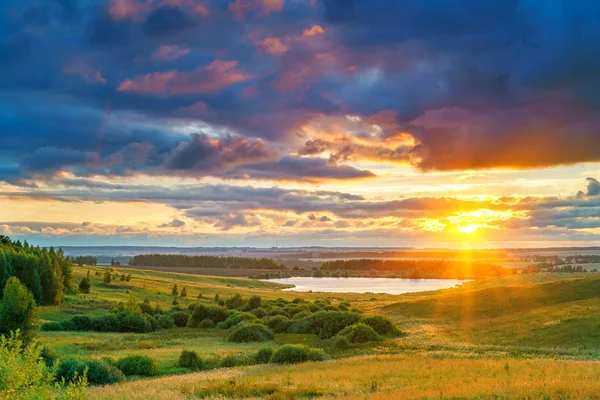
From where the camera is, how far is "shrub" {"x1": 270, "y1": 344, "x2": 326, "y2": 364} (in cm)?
3600

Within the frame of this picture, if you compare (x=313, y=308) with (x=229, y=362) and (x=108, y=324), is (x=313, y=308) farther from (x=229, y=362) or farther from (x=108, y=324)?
(x=229, y=362)

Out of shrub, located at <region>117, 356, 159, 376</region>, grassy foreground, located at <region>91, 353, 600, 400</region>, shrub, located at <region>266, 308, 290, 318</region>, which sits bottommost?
shrub, located at <region>266, 308, 290, 318</region>

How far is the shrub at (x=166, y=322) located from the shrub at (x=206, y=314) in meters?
2.22

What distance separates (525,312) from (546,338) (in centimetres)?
1257

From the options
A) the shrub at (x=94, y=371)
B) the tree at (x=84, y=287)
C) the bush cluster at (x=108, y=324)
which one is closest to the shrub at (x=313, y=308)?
the bush cluster at (x=108, y=324)

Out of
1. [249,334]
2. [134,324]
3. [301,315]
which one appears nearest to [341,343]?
[249,334]

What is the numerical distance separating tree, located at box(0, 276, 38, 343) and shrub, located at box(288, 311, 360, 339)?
84.8ft

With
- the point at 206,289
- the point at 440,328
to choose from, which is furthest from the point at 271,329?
the point at 206,289

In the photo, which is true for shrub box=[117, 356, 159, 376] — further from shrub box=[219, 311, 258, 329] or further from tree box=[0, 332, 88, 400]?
shrub box=[219, 311, 258, 329]

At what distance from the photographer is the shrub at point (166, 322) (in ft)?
224

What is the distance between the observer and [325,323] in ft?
184

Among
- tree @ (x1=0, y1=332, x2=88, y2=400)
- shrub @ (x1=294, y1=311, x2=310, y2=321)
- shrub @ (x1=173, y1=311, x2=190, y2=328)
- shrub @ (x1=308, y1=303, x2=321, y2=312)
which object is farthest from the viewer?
shrub @ (x1=308, y1=303, x2=321, y2=312)

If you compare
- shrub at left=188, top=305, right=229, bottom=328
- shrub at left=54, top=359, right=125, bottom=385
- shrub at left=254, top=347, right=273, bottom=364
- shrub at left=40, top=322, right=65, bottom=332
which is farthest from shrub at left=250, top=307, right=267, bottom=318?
shrub at left=54, top=359, right=125, bottom=385

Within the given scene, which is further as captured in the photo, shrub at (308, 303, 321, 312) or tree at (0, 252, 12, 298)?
tree at (0, 252, 12, 298)
